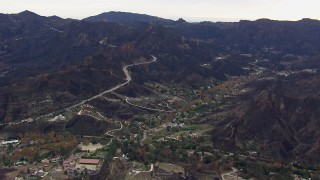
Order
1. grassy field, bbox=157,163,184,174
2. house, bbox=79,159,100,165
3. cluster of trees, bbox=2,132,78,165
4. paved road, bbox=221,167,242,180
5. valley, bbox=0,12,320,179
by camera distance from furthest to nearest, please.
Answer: cluster of trees, bbox=2,132,78,165 → house, bbox=79,159,100,165 → valley, bbox=0,12,320,179 → grassy field, bbox=157,163,184,174 → paved road, bbox=221,167,242,180

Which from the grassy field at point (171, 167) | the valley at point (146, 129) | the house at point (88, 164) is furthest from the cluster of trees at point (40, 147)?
the grassy field at point (171, 167)

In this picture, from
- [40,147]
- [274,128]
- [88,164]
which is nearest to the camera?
[88,164]

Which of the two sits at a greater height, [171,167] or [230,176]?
[171,167]

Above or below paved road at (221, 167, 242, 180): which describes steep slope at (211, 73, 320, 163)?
above

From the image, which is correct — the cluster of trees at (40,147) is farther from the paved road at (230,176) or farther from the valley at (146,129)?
the paved road at (230,176)

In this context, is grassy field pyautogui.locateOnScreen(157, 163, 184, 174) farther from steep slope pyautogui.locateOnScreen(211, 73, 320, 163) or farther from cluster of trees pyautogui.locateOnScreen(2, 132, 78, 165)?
cluster of trees pyautogui.locateOnScreen(2, 132, 78, 165)

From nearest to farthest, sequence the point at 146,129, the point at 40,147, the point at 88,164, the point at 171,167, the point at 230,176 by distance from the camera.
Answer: the point at 230,176 → the point at 171,167 → the point at 88,164 → the point at 40,147 → the point at 146,129

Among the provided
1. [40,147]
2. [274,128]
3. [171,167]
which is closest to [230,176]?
[171,167]

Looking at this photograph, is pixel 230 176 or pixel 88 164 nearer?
pixel 230 176

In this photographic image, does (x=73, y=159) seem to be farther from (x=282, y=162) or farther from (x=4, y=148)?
(x=282, y=162)

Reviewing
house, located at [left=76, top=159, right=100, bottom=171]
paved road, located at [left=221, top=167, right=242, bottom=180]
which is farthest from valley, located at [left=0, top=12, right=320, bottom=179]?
paved road, located at [left=221, top=167, right=242, bottom=180]

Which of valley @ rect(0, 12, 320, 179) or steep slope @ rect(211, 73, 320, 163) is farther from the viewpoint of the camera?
steep slope @ rect(211, 73, 320, 163)

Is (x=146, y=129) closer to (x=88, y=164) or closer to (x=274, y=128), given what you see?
(x=274, y=128)
